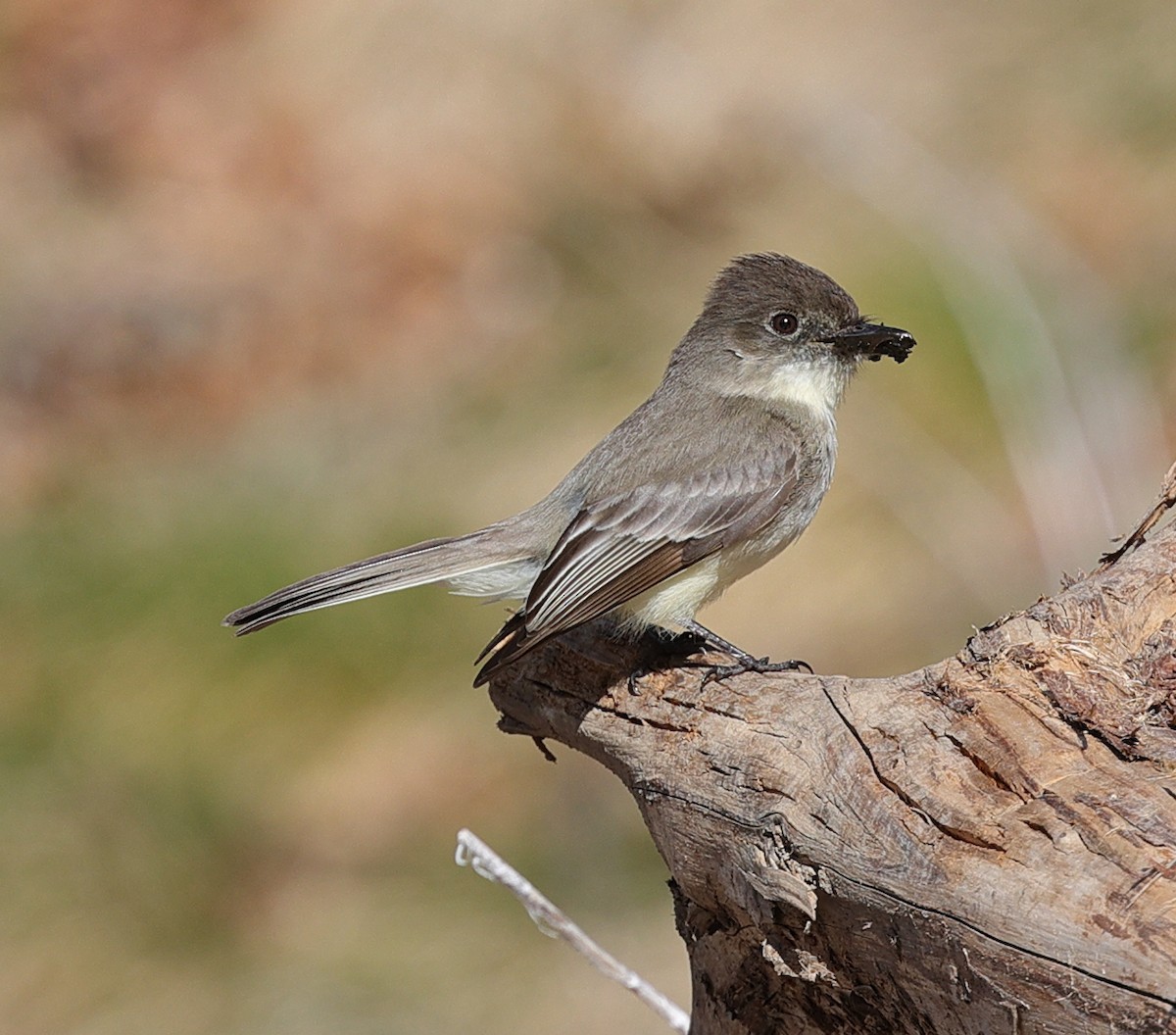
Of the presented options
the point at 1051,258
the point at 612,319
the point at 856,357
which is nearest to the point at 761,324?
the point at 856,357

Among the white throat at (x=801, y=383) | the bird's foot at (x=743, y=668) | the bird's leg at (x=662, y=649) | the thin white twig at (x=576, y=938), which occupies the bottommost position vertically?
the thin white twig at (x=576, y=938)

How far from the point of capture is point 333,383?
10312mm

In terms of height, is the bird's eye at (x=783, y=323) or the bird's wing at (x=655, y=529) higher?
the bird's eye at (x=783, y=323)

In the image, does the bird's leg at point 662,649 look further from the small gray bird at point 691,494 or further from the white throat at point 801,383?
the white throat at point 801,383

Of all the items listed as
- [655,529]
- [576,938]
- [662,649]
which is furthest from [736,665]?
[576,938]

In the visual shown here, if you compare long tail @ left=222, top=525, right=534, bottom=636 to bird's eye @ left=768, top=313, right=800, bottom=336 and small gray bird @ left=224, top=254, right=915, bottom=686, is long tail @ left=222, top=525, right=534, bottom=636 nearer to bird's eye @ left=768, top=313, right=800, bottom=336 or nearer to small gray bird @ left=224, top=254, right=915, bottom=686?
small gray bird @ left=224, top=254, right=915, bottom=686

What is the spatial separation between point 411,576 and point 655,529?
0.69 metres

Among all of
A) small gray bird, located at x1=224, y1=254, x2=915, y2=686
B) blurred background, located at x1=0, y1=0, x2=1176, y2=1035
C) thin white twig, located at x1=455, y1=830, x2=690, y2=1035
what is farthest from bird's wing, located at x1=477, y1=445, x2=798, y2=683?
blurred background, located at x1=0, y1=0, x2=1176, y2=1035

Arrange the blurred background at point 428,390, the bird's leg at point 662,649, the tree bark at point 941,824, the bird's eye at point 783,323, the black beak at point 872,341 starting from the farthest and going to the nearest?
1. the blurred background at point 428,390
2. the bird's eye at point 783,323
3. the black beak at point 872,341
4. the bird's leg at point 662,649
5. the tree bark at point 941,824

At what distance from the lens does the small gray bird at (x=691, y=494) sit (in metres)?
4.19

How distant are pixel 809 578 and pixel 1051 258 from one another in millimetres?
2485

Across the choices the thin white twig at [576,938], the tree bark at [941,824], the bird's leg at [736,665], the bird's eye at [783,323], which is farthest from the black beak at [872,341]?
the thin white twig at [576,938]

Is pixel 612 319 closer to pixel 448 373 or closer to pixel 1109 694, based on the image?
pixel 448 373

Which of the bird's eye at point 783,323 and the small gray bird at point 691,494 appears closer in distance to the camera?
the small gray bird at point 691,494
